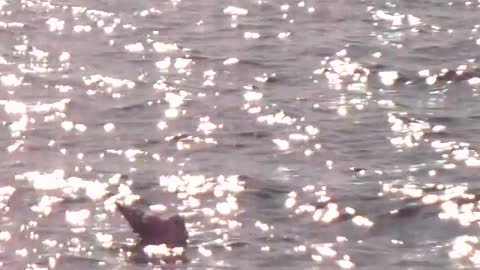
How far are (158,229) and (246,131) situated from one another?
8.15ft

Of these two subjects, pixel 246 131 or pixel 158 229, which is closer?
pixel 158 229

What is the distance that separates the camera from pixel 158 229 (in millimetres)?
8984

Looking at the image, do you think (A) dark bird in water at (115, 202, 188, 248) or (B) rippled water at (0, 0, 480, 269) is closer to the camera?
(A) dark bird in water at (115, 202, 188, 248)

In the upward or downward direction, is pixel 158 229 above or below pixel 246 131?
below

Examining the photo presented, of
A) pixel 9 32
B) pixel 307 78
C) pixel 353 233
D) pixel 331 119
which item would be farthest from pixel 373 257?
pixel 9 32

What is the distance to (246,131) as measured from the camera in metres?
11.3

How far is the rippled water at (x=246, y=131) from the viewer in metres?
9.05

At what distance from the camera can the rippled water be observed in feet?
29.7

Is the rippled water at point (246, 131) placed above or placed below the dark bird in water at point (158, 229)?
above

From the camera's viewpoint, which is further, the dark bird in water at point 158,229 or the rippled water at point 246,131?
the rippled water at point 246,131

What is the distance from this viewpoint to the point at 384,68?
43.2 ft

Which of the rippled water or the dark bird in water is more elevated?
the rippled water

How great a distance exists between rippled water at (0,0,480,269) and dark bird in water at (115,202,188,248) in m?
0.10

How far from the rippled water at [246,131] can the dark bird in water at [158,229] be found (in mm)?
100
